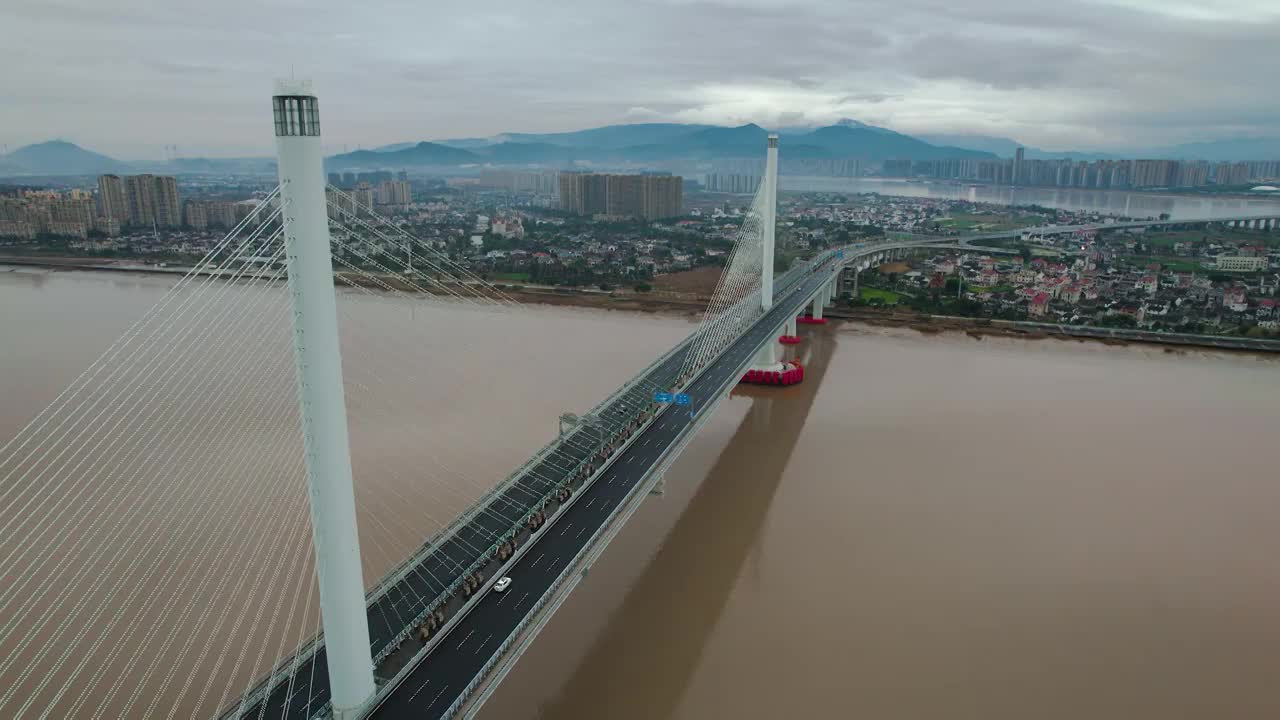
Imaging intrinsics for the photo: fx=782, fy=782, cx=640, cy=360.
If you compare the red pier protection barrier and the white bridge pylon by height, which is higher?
the white bridge pylon

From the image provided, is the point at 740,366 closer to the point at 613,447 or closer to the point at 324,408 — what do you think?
the point at 613,447

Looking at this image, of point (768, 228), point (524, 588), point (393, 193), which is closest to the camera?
point (524, 588)

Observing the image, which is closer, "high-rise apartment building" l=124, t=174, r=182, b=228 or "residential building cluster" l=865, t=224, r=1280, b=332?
"residential building cluster" l=865, t=224, r=1280, b=332

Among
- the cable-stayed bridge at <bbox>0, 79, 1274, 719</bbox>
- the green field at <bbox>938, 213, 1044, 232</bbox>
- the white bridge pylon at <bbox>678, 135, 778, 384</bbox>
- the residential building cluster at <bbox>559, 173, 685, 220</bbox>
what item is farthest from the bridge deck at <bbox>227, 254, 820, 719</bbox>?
the green field at <bbox>938, 213, 1044, 232</bbox>

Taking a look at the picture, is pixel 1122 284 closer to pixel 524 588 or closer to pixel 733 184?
pixel 524 588

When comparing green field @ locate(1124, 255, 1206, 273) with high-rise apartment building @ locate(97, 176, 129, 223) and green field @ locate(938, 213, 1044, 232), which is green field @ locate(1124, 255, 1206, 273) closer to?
green field @ locate(938, 213, 1044, 232)

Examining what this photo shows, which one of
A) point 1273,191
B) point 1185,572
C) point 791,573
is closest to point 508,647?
point 791,573

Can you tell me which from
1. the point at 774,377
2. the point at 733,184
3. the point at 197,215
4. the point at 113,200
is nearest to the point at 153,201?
the point at 113,200
